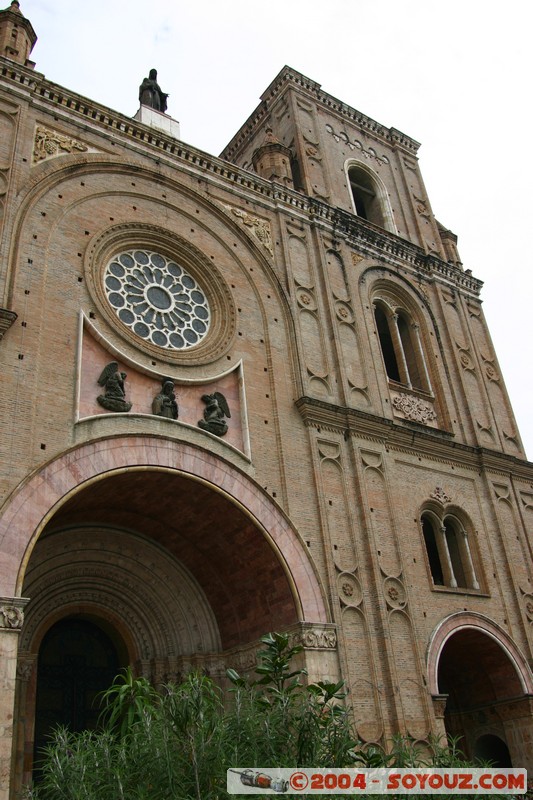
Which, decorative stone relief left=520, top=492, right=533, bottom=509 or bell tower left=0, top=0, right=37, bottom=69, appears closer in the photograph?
bell tower left=0, top=0, right=37, bottom=69

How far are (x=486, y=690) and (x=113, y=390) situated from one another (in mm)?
10887

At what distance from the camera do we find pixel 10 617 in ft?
36.1

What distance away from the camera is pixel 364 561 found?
51.9 feet

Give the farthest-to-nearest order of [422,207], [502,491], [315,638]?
[422,207], [502,491], [315,638]

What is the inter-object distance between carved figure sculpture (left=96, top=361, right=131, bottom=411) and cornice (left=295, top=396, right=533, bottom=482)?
4.26m

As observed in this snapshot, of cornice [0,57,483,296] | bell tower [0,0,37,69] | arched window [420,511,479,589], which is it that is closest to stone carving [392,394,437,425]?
arched window [420,511,479,589]

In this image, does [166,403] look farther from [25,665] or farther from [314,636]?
[25,665]

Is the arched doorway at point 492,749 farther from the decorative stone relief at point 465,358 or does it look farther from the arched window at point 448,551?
the decorative stone relief at point 465,358

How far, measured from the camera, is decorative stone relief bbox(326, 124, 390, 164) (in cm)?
2430

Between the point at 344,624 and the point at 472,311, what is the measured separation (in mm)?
11926

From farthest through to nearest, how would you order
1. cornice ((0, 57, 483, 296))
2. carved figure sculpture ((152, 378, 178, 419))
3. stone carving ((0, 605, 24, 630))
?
cornice ((0, 57, 483, 296)) → carved figure sculpture ((152, 378, 178, 419)) → stone carving ((0, 605, 24, 630))

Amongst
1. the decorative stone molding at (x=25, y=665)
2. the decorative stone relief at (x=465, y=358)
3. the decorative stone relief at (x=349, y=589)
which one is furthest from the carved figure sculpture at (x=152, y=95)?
the decorative stone molding at (x=25, y=665)

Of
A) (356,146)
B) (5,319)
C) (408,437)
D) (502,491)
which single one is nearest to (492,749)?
(502,491)

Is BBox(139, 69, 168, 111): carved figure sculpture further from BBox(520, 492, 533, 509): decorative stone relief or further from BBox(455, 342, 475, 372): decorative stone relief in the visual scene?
BBox(520, 492, 533, 509): decorative stone relief
